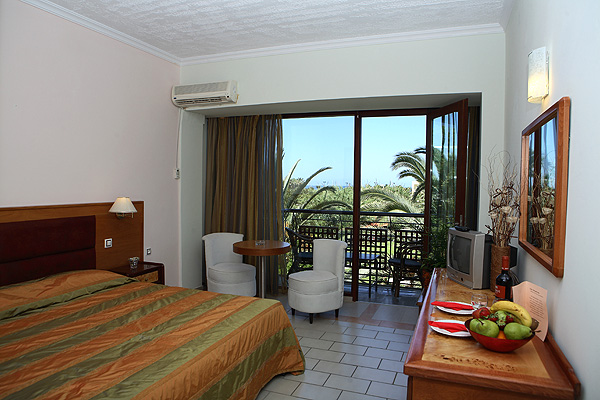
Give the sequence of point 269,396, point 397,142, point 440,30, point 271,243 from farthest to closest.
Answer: point 397,142 → point 271,243 → point 440,30 → point 269,396

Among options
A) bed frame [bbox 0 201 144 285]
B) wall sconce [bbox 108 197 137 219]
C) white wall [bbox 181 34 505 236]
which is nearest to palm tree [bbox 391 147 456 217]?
white wall [bbox 181 34 505 236]

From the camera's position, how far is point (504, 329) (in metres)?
1.60

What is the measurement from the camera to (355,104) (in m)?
4.43

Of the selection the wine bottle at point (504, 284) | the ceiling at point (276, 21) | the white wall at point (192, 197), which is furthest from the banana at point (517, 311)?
the white wall at point (192, 197)

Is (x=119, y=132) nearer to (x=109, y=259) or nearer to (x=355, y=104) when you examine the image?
(x=109, y=259)

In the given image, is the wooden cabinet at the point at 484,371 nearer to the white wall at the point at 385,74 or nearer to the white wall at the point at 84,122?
the white wall at the point at 385,74

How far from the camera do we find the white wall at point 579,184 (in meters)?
1.31

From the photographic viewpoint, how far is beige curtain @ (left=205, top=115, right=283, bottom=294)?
507 centimetres

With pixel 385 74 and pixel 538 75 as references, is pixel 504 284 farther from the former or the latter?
pixel 385 74

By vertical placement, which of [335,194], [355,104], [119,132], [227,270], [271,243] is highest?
[355,104]

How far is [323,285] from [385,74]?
2.11 m

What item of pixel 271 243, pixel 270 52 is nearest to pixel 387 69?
pixel 270 52

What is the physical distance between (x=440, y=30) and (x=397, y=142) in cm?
127

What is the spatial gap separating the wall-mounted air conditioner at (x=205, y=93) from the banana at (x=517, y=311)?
352cm
